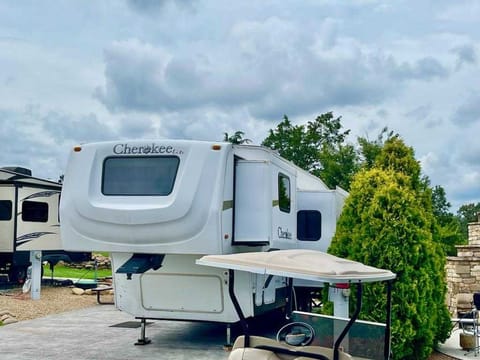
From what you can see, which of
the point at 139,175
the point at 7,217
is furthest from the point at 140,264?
the point at 7,217

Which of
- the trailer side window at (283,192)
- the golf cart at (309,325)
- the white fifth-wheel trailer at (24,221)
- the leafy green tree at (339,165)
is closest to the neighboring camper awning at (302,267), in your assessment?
the golf cart at (309,325)

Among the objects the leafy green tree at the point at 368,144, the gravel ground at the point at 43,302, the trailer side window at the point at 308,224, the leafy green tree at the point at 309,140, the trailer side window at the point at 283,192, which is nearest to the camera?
the trailer side window at the point at 283,192

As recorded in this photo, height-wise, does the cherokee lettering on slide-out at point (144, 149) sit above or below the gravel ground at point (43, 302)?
above

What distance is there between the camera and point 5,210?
15.3m

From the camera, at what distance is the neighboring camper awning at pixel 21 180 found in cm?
1541

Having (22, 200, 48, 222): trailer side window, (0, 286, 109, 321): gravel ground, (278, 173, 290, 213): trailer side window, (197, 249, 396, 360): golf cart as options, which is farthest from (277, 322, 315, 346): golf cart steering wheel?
(22, 200, 48, 222): trailer side window

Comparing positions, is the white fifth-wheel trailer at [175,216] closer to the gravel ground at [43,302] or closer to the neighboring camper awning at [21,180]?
the gravel ground at [43,302]

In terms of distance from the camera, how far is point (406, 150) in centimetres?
809

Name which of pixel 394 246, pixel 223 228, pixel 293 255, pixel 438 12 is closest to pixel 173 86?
pixel 438 12

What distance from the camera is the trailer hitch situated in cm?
768

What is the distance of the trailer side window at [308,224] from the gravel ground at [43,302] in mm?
5496

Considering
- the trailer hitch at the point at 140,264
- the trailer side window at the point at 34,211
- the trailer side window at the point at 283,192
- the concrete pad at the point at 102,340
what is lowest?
the concrete pad at the point at 102,340

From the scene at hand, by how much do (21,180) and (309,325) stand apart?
12.6 m

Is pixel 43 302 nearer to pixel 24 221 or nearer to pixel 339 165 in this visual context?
pixel 24 221
